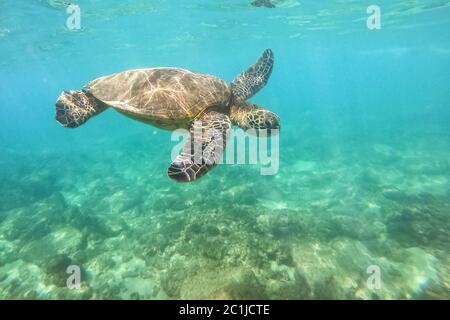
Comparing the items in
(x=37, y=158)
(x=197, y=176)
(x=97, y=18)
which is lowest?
(x=37, y=158)

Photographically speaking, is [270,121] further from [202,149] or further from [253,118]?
[202,149]

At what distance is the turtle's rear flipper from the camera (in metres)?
7.60

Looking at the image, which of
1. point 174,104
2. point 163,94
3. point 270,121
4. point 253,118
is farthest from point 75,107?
point 270,121

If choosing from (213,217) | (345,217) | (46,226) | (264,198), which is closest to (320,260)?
(345,217)

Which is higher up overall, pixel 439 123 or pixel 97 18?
pixel 97 18

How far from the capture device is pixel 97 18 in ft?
78.8

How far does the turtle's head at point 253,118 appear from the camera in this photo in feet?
22.5

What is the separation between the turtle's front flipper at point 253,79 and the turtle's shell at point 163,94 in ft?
3.60

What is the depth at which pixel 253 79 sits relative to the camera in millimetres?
9297

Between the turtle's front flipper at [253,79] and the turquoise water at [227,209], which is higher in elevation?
the turtle's front flipper at [253,79]

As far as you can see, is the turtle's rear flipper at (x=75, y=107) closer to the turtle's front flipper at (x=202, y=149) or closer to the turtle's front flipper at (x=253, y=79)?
the turtle's front flipper at (x=202, y=149)

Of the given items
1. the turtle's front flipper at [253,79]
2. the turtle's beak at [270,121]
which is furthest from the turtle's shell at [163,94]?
the turtle's beak at [270,121]

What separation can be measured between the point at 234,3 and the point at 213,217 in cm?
1906

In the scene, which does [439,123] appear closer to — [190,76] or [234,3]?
[234,3]
